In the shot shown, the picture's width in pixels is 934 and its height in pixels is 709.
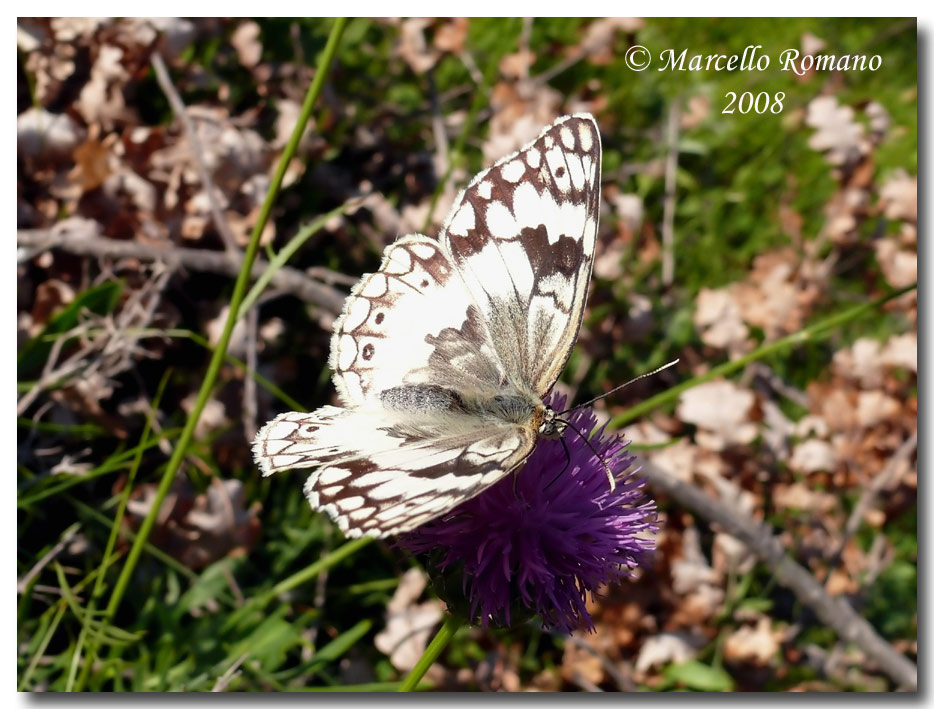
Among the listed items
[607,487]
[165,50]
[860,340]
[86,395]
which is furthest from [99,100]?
[860,340]

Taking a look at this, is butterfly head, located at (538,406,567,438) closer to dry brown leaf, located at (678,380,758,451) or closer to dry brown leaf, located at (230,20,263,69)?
dry brown leaf, located at (678,380,758,451)

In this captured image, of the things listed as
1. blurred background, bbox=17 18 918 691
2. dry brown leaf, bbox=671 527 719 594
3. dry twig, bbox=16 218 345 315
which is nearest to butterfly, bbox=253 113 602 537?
blurred background, bbox=17 18 918 691

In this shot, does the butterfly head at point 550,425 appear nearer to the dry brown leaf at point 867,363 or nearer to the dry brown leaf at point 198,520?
the dry brown leaf at point 198,520

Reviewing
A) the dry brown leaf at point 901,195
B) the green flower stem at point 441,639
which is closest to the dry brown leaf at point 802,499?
the dry brown leaf at point 901,195

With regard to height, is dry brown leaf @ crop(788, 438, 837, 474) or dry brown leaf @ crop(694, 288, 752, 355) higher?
dry brown leaf @ crop(694, 288, 752, 355)

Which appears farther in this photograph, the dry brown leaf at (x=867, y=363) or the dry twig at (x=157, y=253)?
the dry brown leaf at (x=867, y=363)
